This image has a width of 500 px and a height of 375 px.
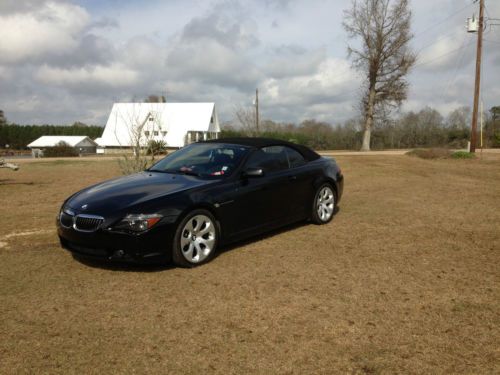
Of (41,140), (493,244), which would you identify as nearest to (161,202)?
(493,244)

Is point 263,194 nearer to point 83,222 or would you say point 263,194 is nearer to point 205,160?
point 205,160

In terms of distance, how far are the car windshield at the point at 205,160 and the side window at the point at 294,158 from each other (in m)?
0.81

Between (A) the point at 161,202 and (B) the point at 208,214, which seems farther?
(B) the point at 208,214

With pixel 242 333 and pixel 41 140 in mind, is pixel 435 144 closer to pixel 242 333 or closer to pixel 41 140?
pixel 242 333

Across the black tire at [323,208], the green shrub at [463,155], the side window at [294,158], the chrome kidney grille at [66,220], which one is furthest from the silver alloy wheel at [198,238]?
the green shrub at [463,155]

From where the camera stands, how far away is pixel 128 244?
4562mm

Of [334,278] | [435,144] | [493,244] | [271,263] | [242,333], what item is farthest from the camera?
[435,144]

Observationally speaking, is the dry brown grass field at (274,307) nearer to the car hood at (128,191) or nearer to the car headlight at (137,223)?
the car headlight at (137,223)

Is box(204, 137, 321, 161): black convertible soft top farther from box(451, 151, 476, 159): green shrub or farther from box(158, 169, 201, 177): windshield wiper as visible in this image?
box(451, 151, 476, 159): green shrub

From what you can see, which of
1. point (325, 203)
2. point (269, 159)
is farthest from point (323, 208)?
point (269, 159)

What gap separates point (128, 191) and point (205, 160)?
1273 mm

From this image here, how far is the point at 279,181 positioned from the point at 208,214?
1414mm

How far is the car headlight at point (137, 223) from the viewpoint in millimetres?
4570

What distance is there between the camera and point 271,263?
5.11 m
